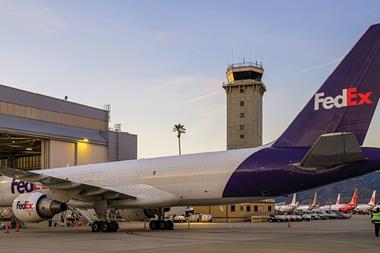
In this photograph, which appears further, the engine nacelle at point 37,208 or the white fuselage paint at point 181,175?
the engine nacelle at point 37,208

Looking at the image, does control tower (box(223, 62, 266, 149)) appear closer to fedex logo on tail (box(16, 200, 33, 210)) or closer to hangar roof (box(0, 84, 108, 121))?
hangar roof (box(0, 84, 108, 121))

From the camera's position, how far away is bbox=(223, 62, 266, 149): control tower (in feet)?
245

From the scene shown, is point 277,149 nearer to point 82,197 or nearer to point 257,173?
point 257,173

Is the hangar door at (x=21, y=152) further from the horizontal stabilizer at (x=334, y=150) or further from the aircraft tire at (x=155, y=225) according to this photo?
the horizontal stabilizer at (x=334, y=150)

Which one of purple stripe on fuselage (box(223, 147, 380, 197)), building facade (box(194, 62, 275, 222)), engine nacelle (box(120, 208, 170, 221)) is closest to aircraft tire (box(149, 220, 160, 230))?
engine nacelle (box(120, 208, 170, 221))

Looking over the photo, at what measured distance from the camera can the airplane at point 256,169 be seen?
20.4 meters

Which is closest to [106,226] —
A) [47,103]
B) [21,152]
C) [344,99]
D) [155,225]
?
[155,225]

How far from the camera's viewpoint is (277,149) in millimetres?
23188

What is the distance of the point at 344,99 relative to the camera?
2109cm

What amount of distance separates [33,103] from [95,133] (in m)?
8.27

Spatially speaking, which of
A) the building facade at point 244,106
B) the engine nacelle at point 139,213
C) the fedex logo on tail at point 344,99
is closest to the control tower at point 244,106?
the building facade at point 244,106

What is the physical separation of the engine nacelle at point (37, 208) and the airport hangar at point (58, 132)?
53.3 ft

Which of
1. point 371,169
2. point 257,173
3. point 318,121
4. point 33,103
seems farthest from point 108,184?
point 33,103

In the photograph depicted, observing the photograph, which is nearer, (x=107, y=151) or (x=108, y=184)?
(x=108, y=184)
